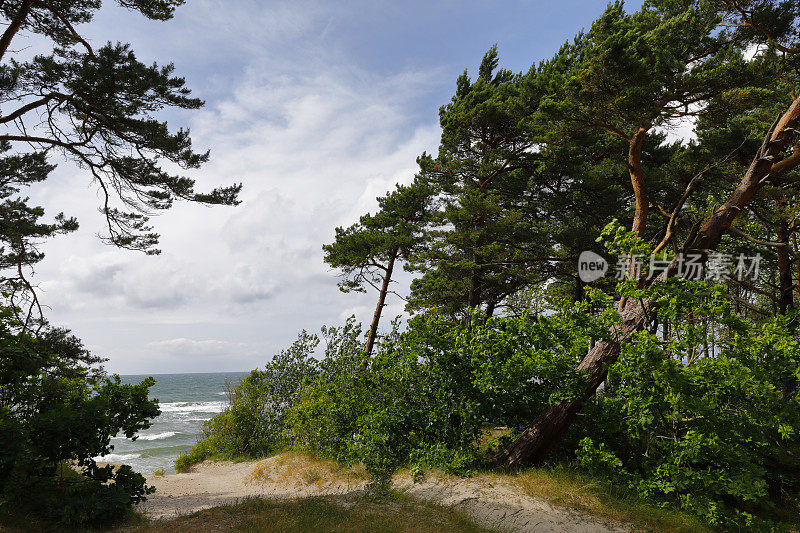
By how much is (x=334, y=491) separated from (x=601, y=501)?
5254 mm

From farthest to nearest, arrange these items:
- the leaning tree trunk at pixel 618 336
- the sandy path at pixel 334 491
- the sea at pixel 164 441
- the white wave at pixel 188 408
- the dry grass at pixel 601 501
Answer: the white wave at pixel 188 408 < the sea at pixel 164 441 < the leaning tree trunk at pixel 618 336 < the dry grass at pixel 601 501 < the sandy path at pixel 334 491

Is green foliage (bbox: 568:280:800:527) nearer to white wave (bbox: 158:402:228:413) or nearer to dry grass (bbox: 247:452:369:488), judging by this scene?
dry grass (bbox: 247:452:369:488)

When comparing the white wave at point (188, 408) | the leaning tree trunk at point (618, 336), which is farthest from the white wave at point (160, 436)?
the leaning tree trunk at point (618, 336)

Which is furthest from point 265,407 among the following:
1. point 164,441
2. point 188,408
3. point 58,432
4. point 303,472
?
point 188,408

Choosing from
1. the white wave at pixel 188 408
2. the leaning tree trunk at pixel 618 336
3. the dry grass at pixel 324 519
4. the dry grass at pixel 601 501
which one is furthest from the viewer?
the white wave at pixel 188 408

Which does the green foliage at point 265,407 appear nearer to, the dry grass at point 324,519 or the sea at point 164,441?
the sea at point 164,441

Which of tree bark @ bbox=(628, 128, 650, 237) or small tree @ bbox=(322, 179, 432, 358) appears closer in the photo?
tree bark @ bbox=(628, 128, 650, 237)

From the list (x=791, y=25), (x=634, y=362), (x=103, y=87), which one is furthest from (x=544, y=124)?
(x=103, y=87)

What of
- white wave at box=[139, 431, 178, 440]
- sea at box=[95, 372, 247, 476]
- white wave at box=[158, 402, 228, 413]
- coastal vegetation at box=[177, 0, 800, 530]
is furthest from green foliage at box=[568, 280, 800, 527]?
white wave at box=[158, 402, 228, 413]

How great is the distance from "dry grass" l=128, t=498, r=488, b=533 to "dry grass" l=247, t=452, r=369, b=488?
8.27 ft

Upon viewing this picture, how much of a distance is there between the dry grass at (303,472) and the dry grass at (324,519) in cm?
252

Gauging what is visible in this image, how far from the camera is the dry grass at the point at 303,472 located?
9767 millimetres

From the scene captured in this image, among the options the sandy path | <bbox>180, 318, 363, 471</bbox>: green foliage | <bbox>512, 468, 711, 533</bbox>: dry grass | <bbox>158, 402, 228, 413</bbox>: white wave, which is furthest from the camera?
<bbox>158, 402, 228, 413</bbox>: white wave

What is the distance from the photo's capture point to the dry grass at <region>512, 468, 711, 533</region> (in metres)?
6.77
